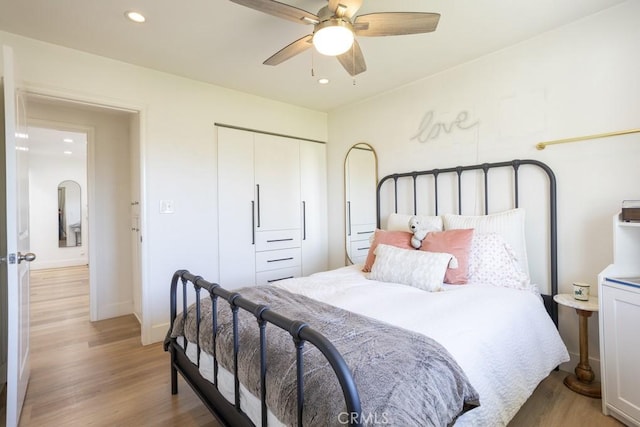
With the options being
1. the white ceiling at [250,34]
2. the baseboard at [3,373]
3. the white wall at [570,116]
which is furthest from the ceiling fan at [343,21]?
the baseboard at [3,373]

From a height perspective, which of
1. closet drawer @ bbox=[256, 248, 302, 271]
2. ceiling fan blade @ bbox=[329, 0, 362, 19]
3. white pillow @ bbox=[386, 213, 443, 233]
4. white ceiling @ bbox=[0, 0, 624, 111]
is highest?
white ceiling @ bbox=[0, 0, 624, 111]

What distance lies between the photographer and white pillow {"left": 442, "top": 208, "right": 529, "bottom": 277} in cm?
223

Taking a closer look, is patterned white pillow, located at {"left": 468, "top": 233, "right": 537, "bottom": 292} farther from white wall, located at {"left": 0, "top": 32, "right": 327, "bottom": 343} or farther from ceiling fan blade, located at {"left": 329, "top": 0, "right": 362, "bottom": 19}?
white wall, located at {"left": 0, "top": 32, "right": 327, "bottom": 343}

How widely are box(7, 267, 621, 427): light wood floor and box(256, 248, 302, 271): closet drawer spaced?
125 cm

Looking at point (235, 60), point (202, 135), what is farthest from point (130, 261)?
point (235, 60)

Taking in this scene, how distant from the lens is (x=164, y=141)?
2.86 m

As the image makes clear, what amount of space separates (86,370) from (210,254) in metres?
1.29

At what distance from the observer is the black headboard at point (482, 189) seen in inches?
87.3

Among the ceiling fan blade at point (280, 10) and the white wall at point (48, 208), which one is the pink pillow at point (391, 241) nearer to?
the ceiling fan blade at point (280, 10)

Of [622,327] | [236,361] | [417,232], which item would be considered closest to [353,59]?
[417,232]

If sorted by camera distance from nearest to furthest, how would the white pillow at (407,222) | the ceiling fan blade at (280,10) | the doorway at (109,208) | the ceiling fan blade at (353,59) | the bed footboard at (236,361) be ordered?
the bed footboard at (236,361) < the ceiling fan blade at (280,10) < the ceiling fan blade at (353,59) < the white pillow at (407,222) < the doorway at (109,208)

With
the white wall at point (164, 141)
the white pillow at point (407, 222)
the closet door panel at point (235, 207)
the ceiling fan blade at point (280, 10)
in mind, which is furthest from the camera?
the closet door panel at point (235, 207)

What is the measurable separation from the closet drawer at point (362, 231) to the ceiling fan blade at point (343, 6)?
2287 mm

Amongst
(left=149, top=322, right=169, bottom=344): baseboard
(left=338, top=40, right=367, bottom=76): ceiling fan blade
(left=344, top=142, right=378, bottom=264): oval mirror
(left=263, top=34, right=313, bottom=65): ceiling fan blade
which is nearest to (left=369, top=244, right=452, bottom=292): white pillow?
(left=344, top=142, right=378, bottom=264): oval mirror
